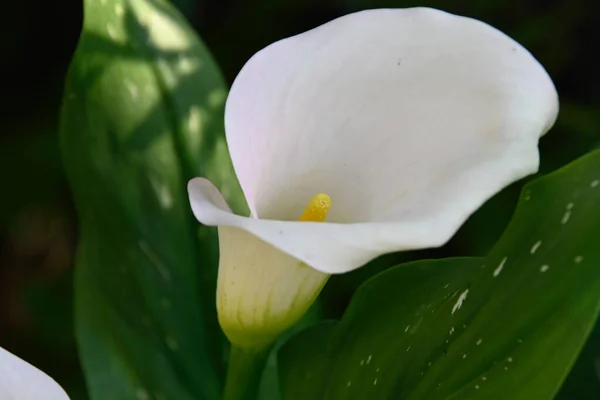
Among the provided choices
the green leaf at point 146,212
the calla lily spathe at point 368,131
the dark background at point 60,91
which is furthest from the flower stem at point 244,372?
the dark background at point 60,91

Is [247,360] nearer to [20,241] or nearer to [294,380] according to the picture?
[294,380]

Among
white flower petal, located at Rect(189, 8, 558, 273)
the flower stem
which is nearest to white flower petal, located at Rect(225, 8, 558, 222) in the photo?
white flower petal, located at Rect(189, 8, 558, 273)

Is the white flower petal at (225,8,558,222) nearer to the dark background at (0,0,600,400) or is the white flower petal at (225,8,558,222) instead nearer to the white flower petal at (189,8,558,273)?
the white flower petal at (189,8,558,273)

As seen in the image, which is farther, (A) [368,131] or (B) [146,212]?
(B) [146,212]

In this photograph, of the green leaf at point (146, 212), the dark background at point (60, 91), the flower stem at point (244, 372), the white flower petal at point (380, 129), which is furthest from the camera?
the dark background at point (60, 91)

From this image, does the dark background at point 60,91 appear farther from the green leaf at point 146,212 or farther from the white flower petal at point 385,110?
the white flower petal at point 385,110

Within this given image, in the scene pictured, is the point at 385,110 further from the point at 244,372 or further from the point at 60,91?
the point at 60,91

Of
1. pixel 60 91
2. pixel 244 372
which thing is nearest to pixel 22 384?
pixel 244 372
